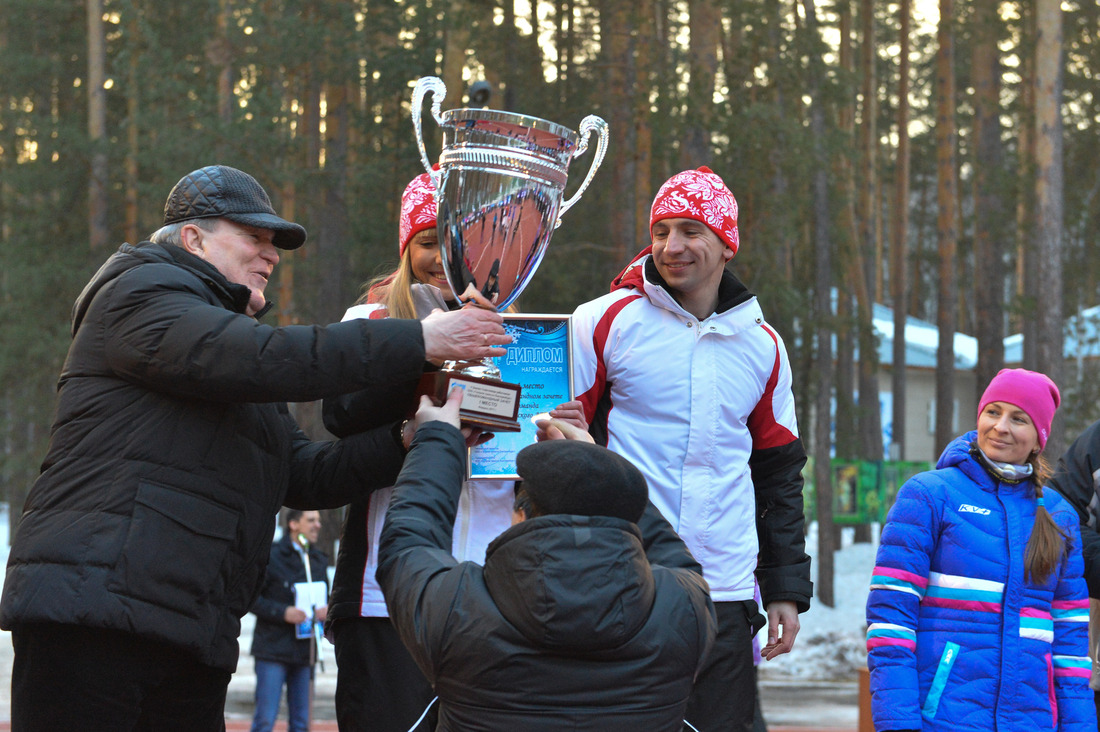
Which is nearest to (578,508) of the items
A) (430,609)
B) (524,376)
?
(430,609)

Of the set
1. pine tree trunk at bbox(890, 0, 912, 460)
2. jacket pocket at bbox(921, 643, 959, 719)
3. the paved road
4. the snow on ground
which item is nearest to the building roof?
pine tree trunk at bbox(890, 0, 912, 460)

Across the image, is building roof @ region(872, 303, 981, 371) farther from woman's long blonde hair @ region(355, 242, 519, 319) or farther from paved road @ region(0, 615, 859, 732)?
woman's long blonde hair @ region(355, 242, 519, 319)

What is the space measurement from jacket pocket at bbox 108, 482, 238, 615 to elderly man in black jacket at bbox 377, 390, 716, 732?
0.48m

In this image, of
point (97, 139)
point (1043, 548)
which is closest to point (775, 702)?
point (1043, 548)

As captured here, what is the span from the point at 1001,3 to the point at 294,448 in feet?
66.7

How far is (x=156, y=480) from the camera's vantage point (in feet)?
8.75

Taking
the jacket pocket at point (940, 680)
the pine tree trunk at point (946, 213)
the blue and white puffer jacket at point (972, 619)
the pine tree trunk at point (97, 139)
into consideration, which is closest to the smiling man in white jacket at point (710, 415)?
the blue and white puffer jacket at point (972, 619)

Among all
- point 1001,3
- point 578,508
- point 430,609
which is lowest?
point 430,609

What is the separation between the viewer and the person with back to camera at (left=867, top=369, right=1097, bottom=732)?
359 cm

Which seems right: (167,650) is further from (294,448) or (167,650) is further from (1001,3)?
(1001,3)

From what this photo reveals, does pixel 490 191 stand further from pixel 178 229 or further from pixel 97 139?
pixel 97 139

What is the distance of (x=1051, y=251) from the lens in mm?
15195

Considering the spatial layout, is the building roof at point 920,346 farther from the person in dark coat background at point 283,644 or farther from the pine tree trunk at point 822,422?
the person in dark coat background at point 283,644

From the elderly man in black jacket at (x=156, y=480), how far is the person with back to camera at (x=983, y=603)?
1.64 metres
